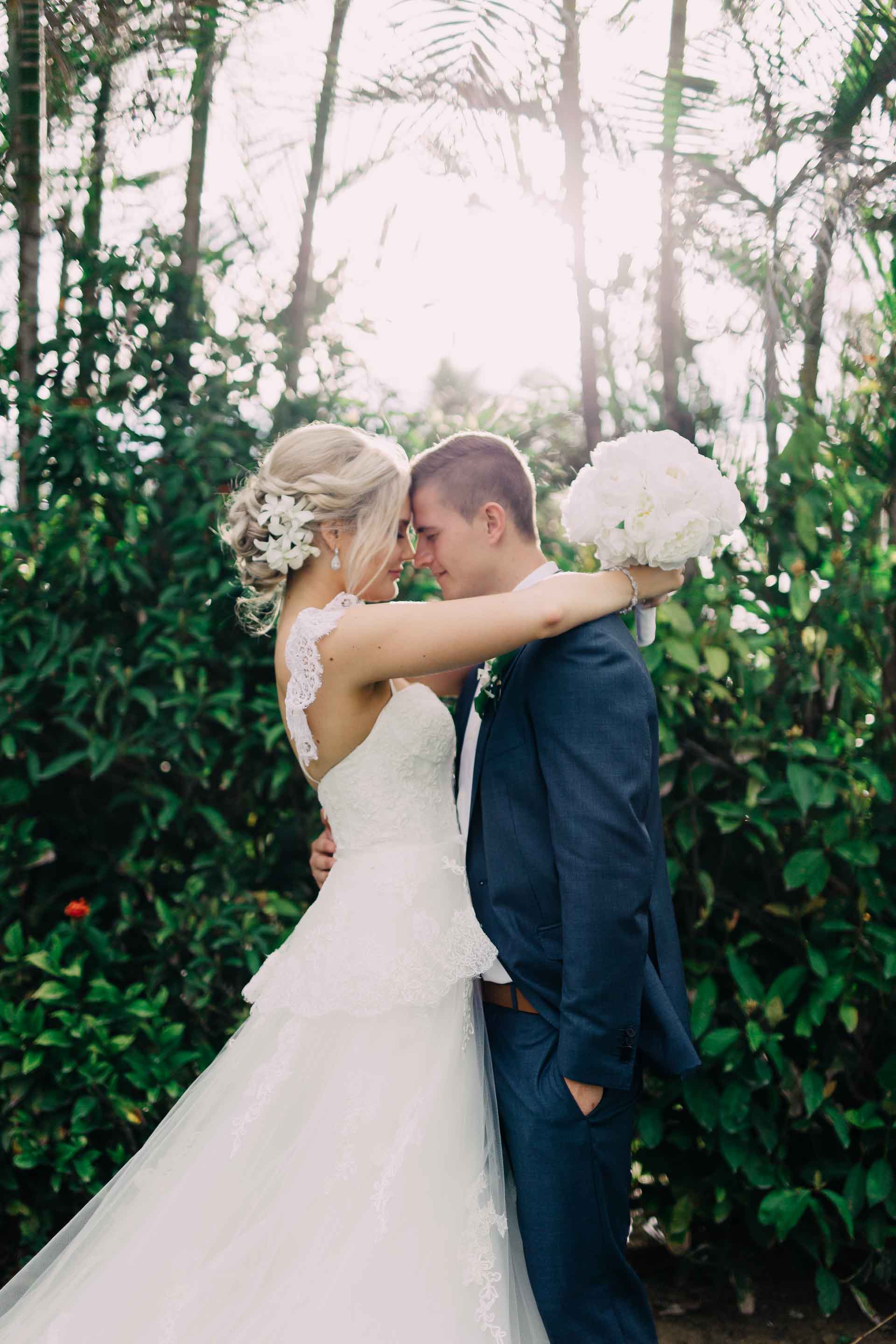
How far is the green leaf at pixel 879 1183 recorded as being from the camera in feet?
9.72

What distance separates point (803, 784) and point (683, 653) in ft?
1.60

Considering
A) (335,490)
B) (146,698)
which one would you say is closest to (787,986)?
(335,490)

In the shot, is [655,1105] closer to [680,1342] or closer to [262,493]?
[680,1342]

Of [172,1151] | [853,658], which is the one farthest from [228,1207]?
[853,658]

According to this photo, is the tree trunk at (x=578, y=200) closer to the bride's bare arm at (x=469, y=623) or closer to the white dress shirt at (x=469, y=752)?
the white dress shirt at (x=469, y=752)

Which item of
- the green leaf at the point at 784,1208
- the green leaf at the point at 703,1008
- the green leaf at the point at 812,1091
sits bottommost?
the green leaf at the point at 784,1208

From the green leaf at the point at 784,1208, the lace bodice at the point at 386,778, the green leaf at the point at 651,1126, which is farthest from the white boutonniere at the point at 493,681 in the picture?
the green leaf at the point at 784,1208

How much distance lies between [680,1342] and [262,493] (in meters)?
2.85

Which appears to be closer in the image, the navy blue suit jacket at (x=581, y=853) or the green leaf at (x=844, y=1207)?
the navy blue suit jacket at (x=581, y=853)

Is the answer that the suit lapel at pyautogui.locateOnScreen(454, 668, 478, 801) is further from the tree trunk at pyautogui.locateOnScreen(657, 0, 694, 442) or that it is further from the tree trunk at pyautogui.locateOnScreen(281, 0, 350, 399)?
the tree trunk at pyautogui.locateOnScreen(281, 0, 350, 399)

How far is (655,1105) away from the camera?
3164 mm

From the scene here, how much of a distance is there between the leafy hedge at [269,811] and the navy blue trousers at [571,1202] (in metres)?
0.98

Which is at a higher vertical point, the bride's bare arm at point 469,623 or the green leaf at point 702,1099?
the bride's bare arm at point 469,623

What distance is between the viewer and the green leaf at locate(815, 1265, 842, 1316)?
120 inches
